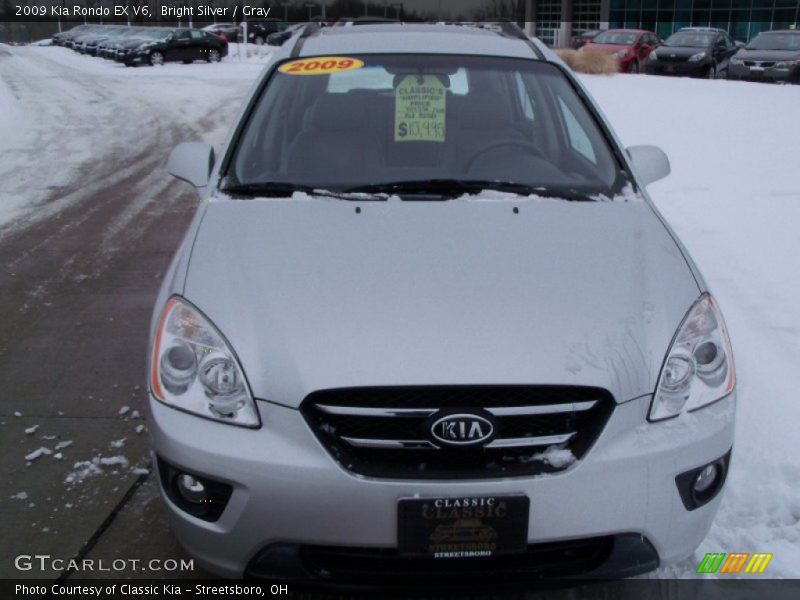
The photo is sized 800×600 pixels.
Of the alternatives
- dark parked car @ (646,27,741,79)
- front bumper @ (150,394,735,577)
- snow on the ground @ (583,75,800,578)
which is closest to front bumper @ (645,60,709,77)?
dark parked car @ (646,27,741,79)

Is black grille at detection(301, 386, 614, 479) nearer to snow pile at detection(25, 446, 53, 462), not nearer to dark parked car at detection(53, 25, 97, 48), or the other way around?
snow pile at detection(25, 446, 53, 462)

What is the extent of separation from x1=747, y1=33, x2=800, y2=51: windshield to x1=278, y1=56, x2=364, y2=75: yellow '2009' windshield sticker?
63.3ft

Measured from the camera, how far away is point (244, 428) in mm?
2205

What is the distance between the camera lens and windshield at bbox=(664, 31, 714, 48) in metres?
22.0

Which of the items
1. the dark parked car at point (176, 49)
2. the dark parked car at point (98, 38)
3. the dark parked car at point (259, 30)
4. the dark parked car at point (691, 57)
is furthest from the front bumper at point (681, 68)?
the dark parked car at point (259, 30)

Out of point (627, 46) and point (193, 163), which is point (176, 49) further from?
point (193, 163)

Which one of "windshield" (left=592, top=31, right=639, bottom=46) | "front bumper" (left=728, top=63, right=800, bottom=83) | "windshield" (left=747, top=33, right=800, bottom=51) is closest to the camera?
"front bumper" (left=728, top=63, right=800, bottom=83)

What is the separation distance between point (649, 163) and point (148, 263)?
377cm

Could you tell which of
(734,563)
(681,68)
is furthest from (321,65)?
(681,68)

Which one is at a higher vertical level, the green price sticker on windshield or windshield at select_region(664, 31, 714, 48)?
the green price sticker on windshield

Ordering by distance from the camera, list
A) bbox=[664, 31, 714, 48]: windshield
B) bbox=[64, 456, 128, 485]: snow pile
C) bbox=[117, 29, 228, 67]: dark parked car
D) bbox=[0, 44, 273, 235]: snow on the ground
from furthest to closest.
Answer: bbox=[117, 29, 228, 67]: dark parked car → bbox=[664, 31, 714, 48]: windshield → bbox=[0, 44, 273, 235]: snow on the ground → bbox=[64, 456, 128, 485]: snow pile

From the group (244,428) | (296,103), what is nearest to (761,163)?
(296,103)

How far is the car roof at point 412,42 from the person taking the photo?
3713 mm

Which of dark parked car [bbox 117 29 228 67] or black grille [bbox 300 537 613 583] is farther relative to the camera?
dark parked car [bbox 117 29 228 67]
